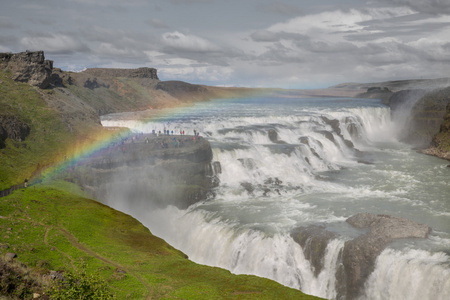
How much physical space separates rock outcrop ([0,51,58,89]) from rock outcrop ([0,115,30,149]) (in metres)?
18.8

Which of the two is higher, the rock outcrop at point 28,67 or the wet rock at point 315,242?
the rock outcrop at point 28,67

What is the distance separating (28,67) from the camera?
230 ft

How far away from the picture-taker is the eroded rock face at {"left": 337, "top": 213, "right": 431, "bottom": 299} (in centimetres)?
2892

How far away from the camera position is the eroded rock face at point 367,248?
28.9m

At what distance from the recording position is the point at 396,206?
40812mm

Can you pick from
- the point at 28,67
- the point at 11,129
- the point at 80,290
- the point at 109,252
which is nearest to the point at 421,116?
the point at 109,252

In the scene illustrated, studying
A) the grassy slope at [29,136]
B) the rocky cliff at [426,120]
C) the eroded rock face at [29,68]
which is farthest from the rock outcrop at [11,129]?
the rocky cliff at [426,120]

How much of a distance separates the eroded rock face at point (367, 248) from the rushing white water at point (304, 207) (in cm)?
62

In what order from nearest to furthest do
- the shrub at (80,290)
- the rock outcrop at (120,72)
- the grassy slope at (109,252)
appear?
the shrub at (80,290) < the grassy slope at (109,252) < the rock outcrop at (120,72)

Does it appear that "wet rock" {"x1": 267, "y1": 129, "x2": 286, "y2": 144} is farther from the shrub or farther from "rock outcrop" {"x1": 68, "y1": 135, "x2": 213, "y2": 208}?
the shrub

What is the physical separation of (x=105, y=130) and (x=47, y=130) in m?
10.7

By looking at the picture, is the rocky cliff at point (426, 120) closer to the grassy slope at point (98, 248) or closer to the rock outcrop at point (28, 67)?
the grassy slope at point (98, 248)

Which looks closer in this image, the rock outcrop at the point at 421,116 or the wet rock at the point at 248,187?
the wet rock at the point at 248,187

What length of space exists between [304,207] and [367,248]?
12903 millimetres
